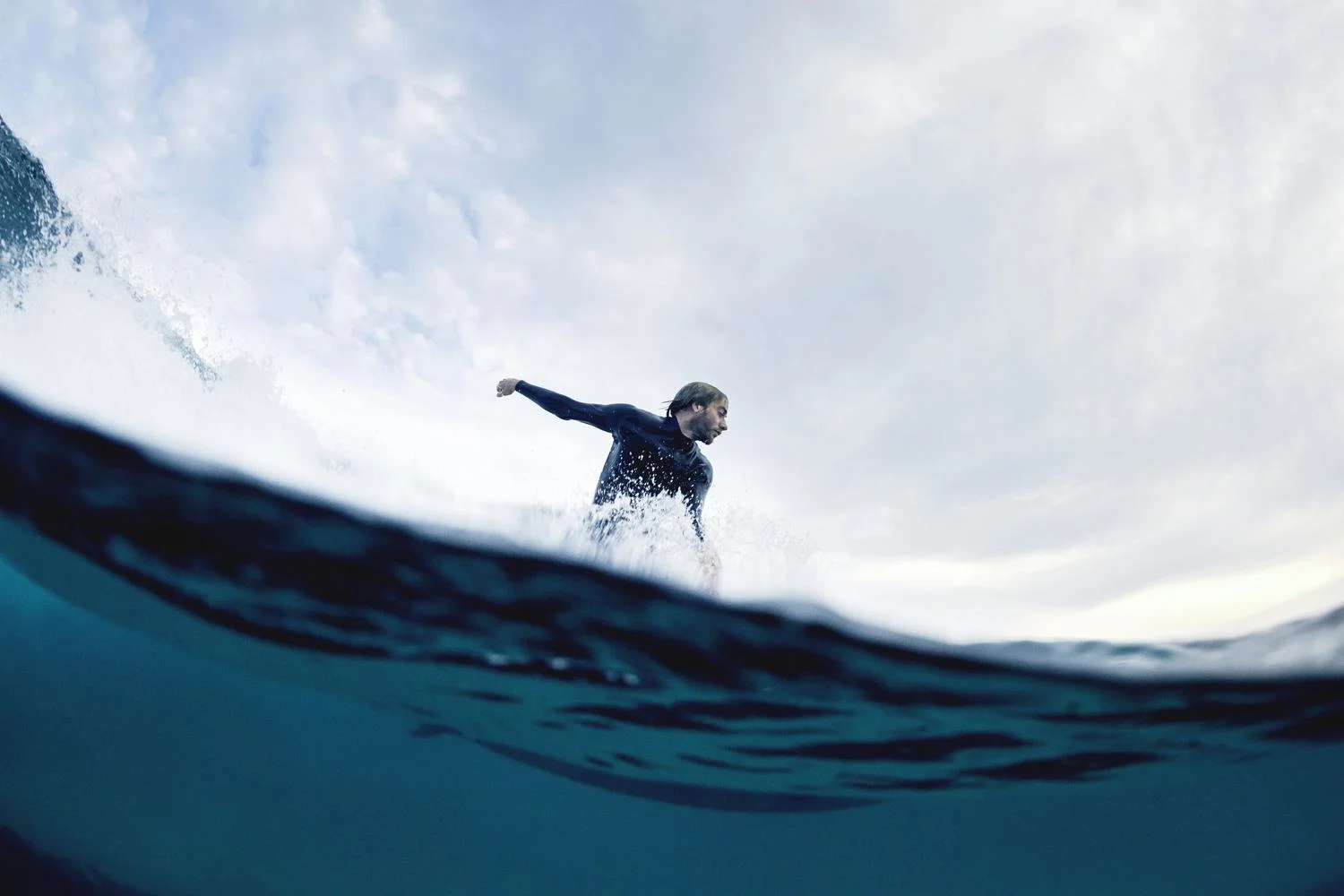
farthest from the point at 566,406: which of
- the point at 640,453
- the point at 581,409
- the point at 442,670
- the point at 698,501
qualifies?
the point at 442,670

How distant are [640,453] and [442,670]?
607 centimetres

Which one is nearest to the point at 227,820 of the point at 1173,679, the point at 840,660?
the point at 840,660

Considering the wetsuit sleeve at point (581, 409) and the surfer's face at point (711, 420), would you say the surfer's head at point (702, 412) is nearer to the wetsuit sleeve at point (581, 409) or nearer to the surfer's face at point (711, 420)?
the surfer's face at point (711, 420)

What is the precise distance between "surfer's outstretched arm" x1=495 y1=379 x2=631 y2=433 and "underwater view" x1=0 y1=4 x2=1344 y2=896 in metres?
0.95

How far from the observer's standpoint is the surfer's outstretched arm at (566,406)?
6.20 metres

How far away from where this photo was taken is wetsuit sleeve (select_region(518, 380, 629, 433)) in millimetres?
6320

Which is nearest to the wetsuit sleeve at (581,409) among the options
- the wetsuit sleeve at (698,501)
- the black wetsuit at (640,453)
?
the black wetsuit at (640,453)

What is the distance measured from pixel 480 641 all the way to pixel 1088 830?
73.2 ft

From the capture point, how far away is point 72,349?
5.91m

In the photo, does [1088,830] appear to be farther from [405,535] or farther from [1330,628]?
[405,535]

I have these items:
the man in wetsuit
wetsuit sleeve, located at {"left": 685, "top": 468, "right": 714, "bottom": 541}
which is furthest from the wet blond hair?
wetsuit sleeve, located at {"left": 685, "top": 468, "right": 714, "bottom": 541}

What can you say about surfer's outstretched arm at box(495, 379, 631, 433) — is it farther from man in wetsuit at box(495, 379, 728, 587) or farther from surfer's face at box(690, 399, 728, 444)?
surfer's face at box(690, 399, 728, 444)

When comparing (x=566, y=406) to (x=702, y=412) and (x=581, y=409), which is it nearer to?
(x=581, y=409)

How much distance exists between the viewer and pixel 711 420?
20.5 feet
